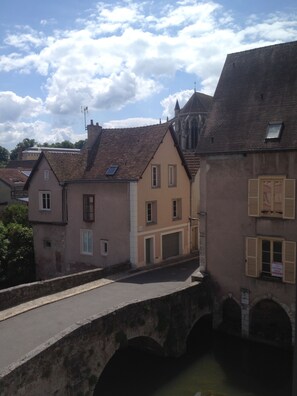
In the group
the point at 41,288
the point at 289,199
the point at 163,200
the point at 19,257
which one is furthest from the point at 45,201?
the point at 289,199

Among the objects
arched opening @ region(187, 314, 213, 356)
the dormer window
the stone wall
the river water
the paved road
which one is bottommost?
the river water

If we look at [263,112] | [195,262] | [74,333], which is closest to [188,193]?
[195,262]

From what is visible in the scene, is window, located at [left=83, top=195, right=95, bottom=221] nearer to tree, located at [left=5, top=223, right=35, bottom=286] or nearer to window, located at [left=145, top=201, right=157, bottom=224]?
window, located at [left=145, top=201, right=157, bottom=224]

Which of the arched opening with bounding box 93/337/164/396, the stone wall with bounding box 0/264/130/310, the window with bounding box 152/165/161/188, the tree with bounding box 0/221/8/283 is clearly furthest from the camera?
the tree with bounding box 0/221/8/283

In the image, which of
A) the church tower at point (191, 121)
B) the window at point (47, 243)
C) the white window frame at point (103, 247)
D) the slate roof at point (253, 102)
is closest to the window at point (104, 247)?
the white window frame at point (103, 247)

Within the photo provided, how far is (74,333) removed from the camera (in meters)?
13.1

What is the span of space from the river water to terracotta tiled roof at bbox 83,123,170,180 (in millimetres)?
9879

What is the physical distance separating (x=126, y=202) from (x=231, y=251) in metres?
6.97

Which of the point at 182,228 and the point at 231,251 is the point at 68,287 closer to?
the point at 231,251

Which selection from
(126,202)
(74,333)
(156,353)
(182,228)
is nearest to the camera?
(74,333)

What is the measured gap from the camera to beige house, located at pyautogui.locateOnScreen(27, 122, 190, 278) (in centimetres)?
2480

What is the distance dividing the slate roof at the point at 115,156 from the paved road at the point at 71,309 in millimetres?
5805

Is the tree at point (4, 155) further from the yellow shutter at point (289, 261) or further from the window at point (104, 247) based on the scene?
the yellow shutter at point (289, 261)

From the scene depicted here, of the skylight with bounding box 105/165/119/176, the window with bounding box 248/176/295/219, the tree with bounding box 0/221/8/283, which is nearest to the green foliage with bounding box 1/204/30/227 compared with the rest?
Result: the tree with bounding box 0/221/8/283
